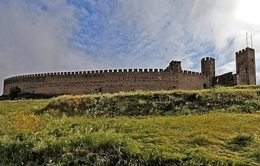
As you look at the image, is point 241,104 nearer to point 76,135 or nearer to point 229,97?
point 229,97

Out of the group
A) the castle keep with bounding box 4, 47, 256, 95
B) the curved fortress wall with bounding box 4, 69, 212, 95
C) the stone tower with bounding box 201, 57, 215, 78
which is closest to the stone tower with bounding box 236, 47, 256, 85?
the castle keep with bounding box 4, 47, 256, 95

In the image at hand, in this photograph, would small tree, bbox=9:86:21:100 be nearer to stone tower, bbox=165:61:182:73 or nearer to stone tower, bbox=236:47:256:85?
stone tower, bbox=165:61:182:73

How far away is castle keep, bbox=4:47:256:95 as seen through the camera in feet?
115

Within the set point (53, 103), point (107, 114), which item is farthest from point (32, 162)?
point (53, 103)

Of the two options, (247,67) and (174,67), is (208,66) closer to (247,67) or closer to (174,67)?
(247,67)

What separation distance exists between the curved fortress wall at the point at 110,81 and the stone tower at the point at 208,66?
3668mm

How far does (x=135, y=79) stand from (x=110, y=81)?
2857mm

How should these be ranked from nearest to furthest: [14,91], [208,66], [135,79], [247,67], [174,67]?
[135,79] → [174,67] → [247,67] → [14,91] → [208,66]

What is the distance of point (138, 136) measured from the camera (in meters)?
9.45

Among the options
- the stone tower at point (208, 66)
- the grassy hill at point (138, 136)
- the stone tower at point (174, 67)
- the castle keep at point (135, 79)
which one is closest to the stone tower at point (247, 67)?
the castle keep at point (135, 79)

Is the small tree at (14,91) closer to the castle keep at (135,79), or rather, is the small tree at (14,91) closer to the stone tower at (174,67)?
the castle keep at (135,79)

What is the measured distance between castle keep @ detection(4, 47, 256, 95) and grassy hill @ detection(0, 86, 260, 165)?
66.2ft

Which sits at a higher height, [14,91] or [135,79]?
[135,79]

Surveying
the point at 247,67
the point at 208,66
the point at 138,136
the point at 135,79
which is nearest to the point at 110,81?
the point at 135,79
